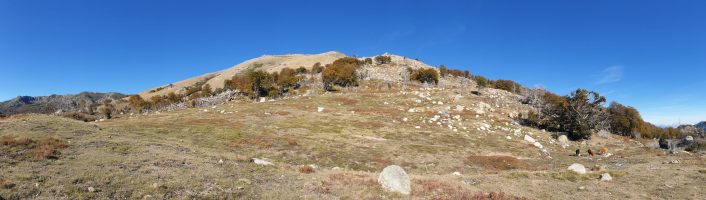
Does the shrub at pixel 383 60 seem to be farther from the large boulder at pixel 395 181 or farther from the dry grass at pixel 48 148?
the large boulder at pixel 395 181

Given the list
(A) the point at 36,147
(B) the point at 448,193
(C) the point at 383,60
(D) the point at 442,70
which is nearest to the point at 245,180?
(B) the point at 448,193

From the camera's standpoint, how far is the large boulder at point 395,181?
20.3 meters

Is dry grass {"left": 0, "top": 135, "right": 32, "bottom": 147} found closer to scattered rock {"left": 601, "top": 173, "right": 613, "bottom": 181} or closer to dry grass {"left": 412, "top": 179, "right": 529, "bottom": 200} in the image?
dry grass {"left": 412, "top": 179, "right": 529, "bottom": 200}

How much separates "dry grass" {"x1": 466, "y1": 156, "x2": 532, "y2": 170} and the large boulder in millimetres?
20479

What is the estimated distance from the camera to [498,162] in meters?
40.0

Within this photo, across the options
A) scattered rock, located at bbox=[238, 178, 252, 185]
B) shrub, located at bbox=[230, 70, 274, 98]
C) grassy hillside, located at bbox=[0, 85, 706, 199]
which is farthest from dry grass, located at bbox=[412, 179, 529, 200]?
shrub, located at bbox=[230, 70, 274, 98]

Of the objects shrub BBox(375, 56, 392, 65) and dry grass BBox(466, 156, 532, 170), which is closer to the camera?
dry grass BBox(466, 156, 532, 170)

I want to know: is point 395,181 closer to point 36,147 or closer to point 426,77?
point 36,147

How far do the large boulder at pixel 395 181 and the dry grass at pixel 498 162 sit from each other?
20.5 m

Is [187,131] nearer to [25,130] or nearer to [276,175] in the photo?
[25,130]

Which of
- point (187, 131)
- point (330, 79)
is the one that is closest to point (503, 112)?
point (330, 79)

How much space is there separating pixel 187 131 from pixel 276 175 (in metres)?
27.0

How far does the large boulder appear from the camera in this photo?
66.6 ft

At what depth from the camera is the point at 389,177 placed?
20766mm
